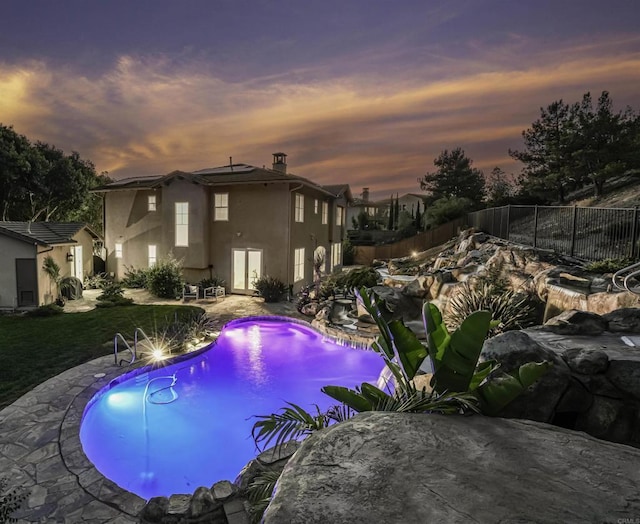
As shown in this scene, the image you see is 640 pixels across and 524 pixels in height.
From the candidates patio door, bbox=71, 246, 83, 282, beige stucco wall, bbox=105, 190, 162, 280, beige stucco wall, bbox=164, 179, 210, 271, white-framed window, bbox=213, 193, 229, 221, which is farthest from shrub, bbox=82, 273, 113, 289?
white-framed window, bbox=213, 193, 229, 221

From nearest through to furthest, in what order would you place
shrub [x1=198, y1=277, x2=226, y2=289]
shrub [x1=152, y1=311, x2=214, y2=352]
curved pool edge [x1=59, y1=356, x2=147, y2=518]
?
curved pool edge [x1=59, y1=356, x2=147, y2=518] < shrub [x1=152, y1=311, x2=214, y2=352] < shrub [x1=198, y1=277, x2=226, y2=289]

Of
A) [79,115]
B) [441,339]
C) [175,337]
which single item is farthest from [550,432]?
[79,115]

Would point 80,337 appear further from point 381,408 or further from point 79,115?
point 79,115

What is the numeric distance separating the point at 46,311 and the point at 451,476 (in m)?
16.2

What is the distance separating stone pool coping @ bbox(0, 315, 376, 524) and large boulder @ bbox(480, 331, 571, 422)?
4968 millimetres

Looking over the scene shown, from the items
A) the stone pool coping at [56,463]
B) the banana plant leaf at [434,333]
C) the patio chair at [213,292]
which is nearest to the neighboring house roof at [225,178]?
the patio chair at [213,292]

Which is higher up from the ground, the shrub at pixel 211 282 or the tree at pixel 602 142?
the tree at pixel 602 142

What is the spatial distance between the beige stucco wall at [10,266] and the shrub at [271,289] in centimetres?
968

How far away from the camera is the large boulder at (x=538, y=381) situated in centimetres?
392

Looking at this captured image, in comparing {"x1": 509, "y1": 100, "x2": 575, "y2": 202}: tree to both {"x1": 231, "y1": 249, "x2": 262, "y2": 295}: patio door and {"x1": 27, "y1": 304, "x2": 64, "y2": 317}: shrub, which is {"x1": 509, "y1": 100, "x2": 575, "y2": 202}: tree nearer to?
{"x1": 231, "y1": 249, "x2": 262, "y2": 295}: patio door

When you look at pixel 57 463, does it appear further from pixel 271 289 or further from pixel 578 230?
pixel 578 230

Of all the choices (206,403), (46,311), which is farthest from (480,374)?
(46,311)

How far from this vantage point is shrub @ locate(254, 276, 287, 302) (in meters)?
16.6

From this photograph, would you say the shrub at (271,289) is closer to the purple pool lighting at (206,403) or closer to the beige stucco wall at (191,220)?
the beige stucco wall at (191,220)
